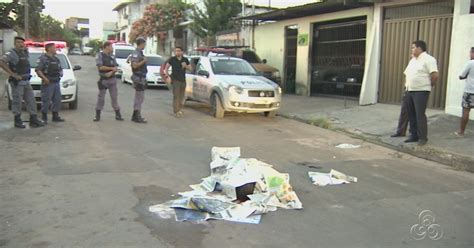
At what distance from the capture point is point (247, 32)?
78.2 feet

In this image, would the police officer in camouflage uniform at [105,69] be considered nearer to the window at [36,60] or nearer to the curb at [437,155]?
the window at [36,60]

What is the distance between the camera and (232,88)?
12016mm

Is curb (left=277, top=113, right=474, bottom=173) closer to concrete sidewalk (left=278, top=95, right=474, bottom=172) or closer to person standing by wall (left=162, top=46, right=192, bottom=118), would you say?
concrete sidewalk (left=278, top=95, right=474, bottom=172)

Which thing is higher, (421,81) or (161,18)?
(161,18)

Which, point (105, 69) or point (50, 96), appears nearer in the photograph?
point (50, 96)

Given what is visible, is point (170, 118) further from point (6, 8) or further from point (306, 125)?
point (6, 8)

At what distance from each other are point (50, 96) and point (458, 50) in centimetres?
923

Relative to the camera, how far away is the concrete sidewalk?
842 cm

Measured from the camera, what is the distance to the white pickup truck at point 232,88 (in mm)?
12031

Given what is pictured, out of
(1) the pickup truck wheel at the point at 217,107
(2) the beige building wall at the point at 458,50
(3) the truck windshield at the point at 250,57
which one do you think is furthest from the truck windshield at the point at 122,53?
(2) the beige building wall at the point at 458,50

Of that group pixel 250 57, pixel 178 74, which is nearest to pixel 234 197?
pixel 178 74

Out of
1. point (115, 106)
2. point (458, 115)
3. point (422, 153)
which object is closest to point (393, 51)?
point (458, 115)

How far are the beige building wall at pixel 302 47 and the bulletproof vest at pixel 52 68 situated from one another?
339 inches

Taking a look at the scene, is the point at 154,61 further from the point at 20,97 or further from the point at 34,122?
the point at 20,97
